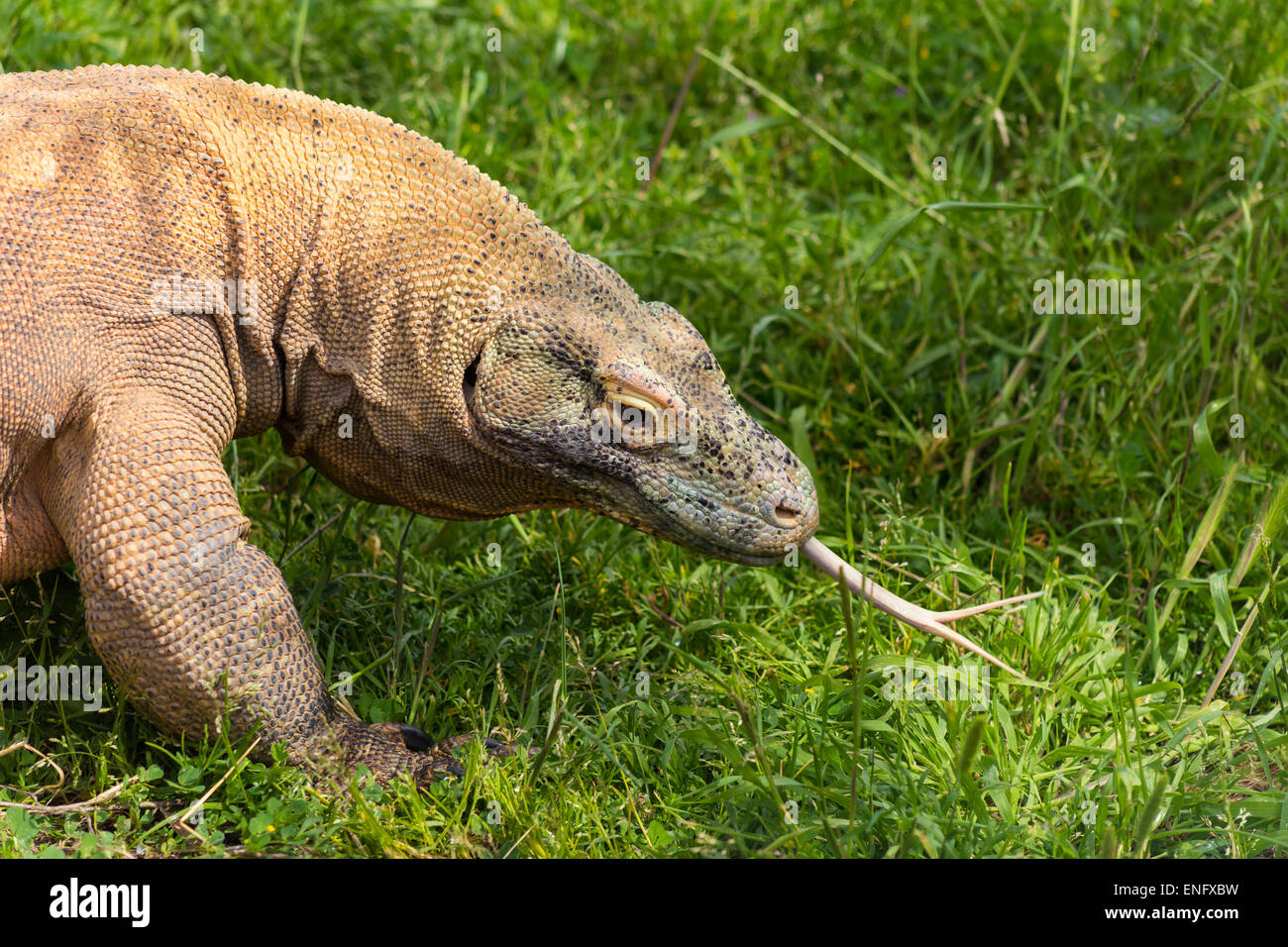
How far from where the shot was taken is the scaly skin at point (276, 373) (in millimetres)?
3779

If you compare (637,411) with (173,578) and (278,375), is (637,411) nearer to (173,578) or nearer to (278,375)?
(278,375)

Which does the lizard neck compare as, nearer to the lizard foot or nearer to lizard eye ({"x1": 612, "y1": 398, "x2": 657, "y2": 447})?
lizard eye ({"x1": 612, "y1": 398, "x2": 657, "y2": 447})

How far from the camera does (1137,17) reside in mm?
6906

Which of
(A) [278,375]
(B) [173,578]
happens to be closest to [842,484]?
(A) [278,375]

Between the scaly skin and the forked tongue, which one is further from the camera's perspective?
the forked tongue

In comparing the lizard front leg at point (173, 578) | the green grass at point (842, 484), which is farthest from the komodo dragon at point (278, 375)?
the green grass at point (842, 484)

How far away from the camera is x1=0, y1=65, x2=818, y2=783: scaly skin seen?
378cm

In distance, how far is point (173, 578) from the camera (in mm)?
3729

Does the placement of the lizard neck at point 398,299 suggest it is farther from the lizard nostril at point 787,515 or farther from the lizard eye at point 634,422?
the lizard nostril at point 787,515

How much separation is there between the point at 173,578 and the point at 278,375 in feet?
2.43

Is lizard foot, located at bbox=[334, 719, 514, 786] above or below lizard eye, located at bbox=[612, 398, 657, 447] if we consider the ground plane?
below

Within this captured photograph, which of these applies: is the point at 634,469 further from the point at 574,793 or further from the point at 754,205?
the point at 754,205

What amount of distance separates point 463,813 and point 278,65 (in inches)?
170

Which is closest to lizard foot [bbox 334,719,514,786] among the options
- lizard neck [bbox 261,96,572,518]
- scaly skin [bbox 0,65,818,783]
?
scaly skin [bbox 0,65,818,783]
